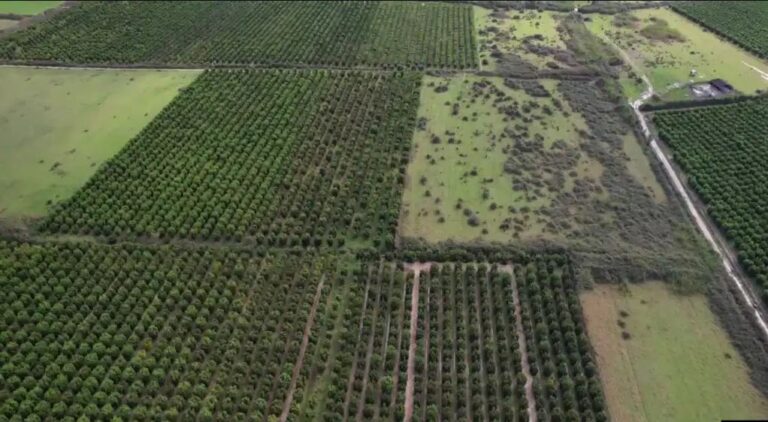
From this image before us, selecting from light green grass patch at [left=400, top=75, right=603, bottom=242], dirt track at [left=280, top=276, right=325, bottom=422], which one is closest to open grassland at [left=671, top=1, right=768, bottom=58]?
light green grass patch at [left=400, top=75, right=603, bottom=242]

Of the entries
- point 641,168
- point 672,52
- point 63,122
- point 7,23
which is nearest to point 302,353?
point 641,168

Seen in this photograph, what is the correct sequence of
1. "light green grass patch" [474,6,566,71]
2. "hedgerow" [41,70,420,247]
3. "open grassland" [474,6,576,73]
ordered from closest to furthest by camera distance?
"hedgerow" [41,70,420,247], "open grassland" [474,6,576,73], "light green grass patch" [474,6,566,71]

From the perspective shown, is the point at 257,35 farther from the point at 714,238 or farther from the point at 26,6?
the point at 714,238

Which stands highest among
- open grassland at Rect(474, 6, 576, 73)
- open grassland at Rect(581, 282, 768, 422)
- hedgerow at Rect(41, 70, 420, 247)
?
open grassland at Rect(474, 6, 576, 73)

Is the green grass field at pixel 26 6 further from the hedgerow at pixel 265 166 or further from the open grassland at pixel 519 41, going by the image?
the open grassland at pixel 519 41

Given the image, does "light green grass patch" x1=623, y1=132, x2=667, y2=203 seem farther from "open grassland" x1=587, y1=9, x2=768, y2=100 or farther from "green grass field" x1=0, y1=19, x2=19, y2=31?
"green grass field" x1=0, y1=19, x2=19, y2=31

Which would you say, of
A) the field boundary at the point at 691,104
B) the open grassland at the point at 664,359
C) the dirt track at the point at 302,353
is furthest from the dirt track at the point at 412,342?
the field boundary at the point at 691,104

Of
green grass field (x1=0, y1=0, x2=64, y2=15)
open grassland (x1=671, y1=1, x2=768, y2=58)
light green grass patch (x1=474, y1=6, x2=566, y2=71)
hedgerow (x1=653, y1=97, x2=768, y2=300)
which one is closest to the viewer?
hedgerow (x1=653, y1=97, x2=768, y2=300)

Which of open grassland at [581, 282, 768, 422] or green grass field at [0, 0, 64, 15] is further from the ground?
green grass field at [0, 0, 64, 15]
